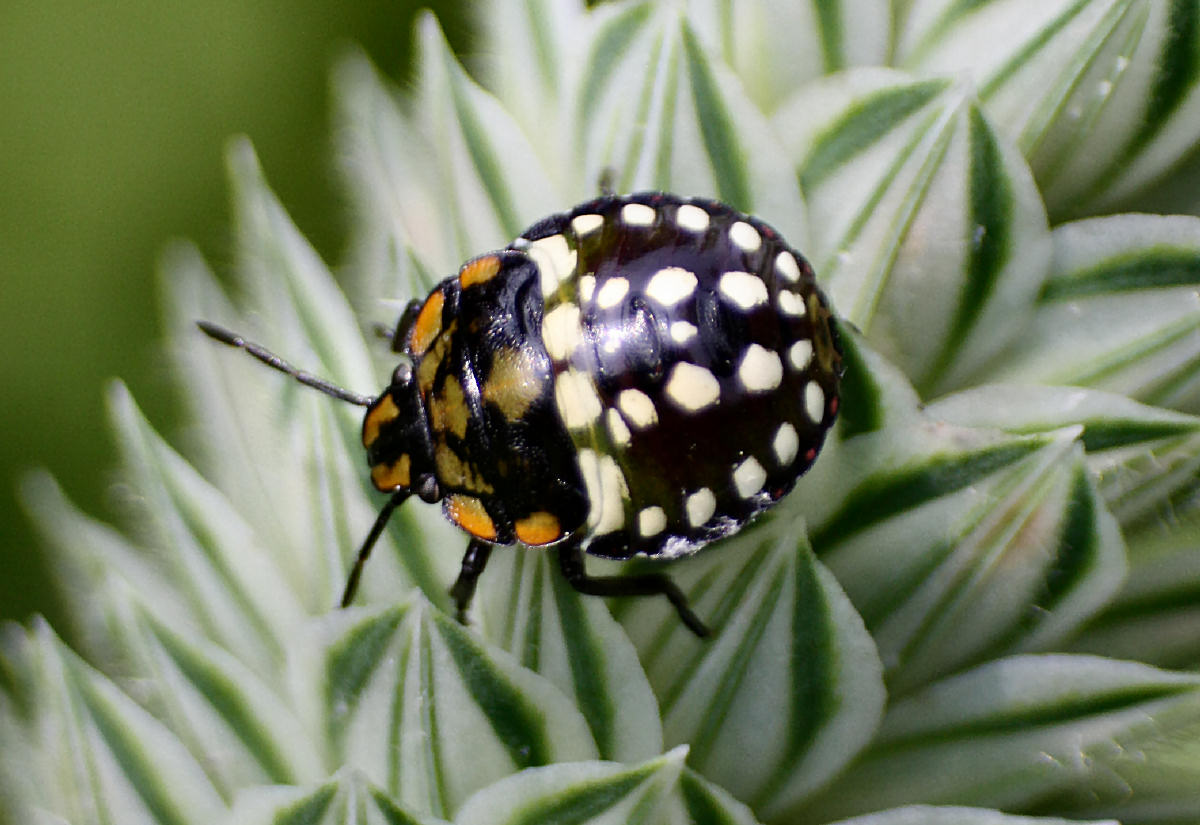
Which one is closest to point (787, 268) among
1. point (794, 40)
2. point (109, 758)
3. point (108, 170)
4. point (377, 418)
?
point (794, 40)

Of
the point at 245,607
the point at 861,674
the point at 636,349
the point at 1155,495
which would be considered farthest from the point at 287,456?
the point at 1155,495

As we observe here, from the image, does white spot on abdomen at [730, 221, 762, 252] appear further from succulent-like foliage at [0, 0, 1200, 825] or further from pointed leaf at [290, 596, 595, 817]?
pointed leaf at [290, 596, 595, 817]

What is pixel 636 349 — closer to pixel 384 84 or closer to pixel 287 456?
pixel 287 456

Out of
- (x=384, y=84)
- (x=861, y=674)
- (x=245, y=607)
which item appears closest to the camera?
(x=861, y=674)

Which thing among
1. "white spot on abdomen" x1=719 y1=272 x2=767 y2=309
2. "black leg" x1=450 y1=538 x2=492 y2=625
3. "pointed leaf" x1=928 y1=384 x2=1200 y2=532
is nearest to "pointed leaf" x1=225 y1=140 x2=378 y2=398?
"black leg" x1=450 y1=538 x2=492 y2=625

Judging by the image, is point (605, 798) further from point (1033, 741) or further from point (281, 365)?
point (281, 365)

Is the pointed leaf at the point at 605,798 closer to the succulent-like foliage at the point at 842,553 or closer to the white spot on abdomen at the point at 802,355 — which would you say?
the succulent-like foliage at the point at 842,553
